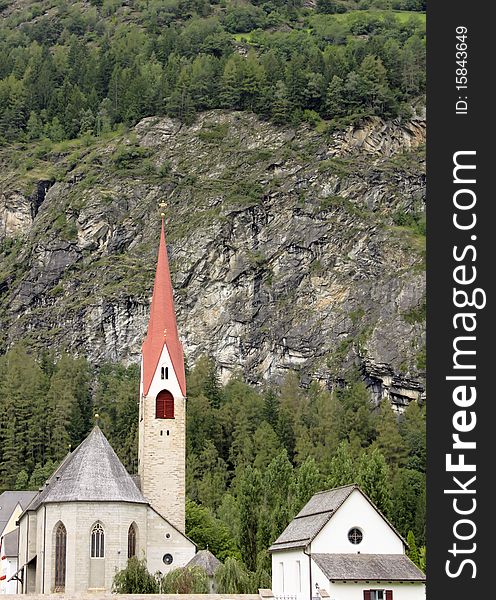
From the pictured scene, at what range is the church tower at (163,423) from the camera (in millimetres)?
73375

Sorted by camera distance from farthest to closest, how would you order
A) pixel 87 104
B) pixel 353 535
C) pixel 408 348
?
pixel 87 104, pixel 408 348, pixel 353 535

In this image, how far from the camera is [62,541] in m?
67.6

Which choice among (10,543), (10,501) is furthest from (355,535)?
(10,501)

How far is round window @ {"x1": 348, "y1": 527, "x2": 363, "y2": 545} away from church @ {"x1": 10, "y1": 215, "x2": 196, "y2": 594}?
1948 cm

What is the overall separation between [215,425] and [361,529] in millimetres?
62997

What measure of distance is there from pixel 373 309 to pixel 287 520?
4999 cm

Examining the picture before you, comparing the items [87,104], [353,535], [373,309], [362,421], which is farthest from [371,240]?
[353,535]

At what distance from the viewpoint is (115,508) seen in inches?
2687

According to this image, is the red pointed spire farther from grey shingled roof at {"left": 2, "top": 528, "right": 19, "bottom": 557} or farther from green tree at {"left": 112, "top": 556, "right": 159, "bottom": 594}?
green tree at {"left": 112, "top": 556, "right": 159, "bottom": 594}

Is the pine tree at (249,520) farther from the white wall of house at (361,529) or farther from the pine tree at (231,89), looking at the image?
the pine tree at (231,89)

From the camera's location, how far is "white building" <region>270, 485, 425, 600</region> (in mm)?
48281

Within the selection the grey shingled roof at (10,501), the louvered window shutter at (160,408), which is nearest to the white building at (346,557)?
the louvered window shutter at (160,408)

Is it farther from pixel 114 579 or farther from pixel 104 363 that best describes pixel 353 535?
pixel 104 363

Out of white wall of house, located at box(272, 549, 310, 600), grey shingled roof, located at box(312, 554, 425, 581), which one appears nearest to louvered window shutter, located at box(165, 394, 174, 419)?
white wall of house, located at box(272, 549, 310, 600)
